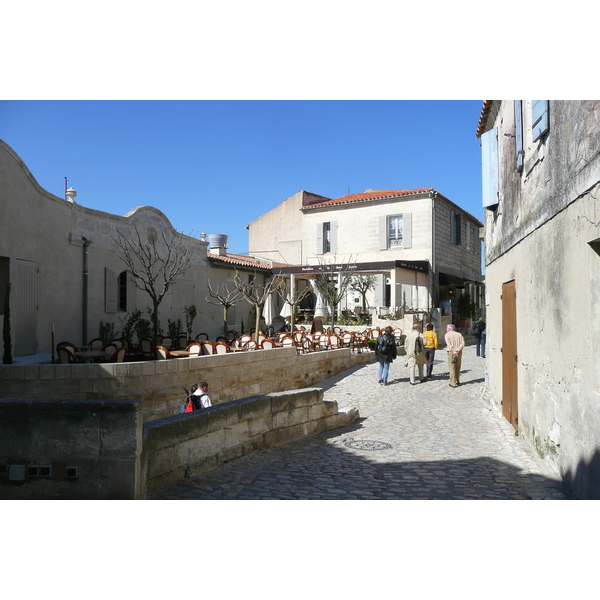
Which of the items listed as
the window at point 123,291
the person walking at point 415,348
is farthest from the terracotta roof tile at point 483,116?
the window at point 123,291

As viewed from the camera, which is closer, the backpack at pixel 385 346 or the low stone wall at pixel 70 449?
the low stone wall at pixel 70 449

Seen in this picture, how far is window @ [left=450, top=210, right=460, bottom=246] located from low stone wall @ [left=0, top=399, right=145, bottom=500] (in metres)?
24.4

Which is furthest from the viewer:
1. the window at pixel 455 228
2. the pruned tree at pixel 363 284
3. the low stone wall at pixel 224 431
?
the window at pixel 455 228

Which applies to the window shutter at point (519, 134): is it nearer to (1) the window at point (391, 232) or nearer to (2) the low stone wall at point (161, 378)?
(2) the low stone wall at point (161, 378)

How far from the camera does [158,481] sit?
4605mm

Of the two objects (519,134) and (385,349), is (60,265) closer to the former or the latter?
(385,349)

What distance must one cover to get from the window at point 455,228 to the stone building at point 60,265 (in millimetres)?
13947

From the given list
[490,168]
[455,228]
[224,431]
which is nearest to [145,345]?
[224,431]

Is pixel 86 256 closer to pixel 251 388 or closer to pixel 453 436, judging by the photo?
pixel 251 388

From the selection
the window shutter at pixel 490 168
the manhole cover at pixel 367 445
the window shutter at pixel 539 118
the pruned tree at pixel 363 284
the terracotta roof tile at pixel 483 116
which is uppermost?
the terracotta roof tile at pixel 483 116

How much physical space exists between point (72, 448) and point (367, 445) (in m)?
4.52

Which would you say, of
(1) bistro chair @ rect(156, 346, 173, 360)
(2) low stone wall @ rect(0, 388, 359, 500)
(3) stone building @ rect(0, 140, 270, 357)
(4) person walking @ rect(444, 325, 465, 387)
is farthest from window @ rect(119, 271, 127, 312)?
(2) low stone wall @ rect(0, 388, 359, 500)

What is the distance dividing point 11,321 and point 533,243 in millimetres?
10984

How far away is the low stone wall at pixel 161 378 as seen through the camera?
8844mm
